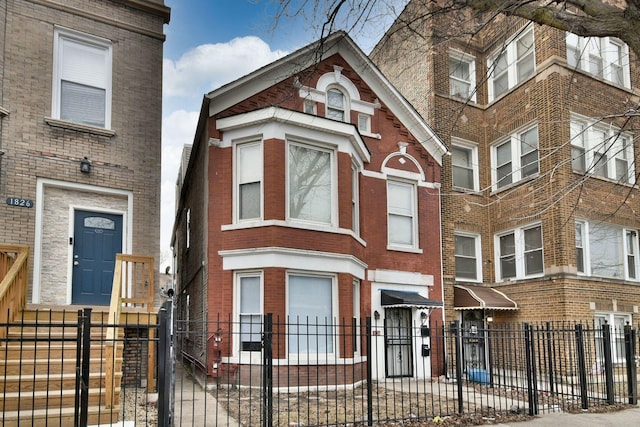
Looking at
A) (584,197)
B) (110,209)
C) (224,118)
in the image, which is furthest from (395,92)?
(110,209)

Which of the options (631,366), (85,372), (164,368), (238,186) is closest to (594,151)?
(631,366)

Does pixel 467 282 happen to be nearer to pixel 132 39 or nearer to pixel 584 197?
pixel 584 197

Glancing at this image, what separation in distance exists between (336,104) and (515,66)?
6792 mm

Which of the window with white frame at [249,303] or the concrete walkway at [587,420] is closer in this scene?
the concrete walkway at [587,420]

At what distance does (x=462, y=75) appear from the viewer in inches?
719

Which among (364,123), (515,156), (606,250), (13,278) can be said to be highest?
(364,123)

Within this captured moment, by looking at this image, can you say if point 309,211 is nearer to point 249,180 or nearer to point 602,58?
point 249,180

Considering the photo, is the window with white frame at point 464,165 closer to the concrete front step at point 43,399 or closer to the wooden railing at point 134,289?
the wooden railing at point 134,289

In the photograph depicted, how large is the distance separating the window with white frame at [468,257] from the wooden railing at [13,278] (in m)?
12.1

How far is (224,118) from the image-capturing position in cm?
1288

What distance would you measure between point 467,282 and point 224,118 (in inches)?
363

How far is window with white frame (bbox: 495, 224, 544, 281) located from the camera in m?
15.7

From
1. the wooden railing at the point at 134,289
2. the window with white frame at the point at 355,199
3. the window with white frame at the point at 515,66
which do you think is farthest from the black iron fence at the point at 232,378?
the window with white frame at the point at 515,66

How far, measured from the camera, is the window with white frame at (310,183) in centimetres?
1275
